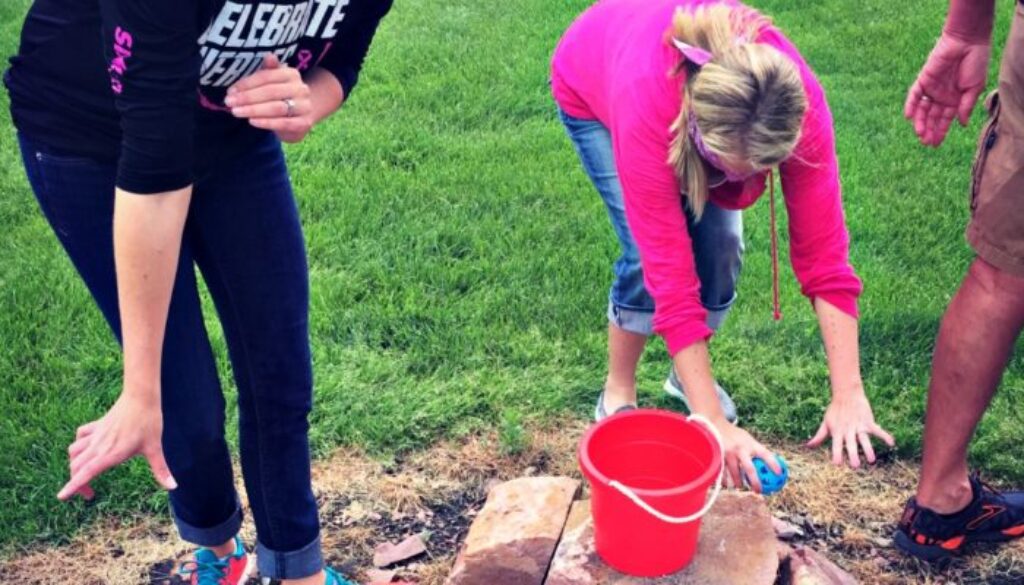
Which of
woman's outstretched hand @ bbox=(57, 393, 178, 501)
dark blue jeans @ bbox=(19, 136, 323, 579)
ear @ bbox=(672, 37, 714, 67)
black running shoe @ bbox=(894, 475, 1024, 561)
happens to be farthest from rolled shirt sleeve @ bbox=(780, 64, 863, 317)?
woman's outstretched hand @ bbox=(57, 393, 178, 501)

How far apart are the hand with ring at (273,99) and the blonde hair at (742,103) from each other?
803 mm

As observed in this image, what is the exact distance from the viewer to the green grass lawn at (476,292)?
303 centimetres

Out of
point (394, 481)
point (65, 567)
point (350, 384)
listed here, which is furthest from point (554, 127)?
point (65, 567)

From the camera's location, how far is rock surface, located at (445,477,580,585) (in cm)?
237

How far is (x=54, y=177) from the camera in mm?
1773

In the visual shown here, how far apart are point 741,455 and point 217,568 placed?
117 centimetres

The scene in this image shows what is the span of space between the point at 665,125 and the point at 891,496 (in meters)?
1.25

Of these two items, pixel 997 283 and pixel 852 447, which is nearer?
pixel 852 447

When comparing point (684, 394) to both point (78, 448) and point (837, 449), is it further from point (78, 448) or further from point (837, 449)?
point (78, 448)

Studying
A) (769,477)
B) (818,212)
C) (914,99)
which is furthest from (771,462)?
(914,99)

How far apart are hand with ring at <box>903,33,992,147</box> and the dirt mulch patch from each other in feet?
3.02

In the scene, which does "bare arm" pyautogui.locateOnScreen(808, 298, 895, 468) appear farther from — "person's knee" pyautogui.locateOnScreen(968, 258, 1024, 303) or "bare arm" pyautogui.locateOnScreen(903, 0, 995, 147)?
"bare arm" pyautogui.locateOnScreen(903, 0, 995, 147)

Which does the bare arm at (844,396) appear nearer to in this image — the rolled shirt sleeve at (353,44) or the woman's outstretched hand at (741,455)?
the woman's outstretched hand at (741,455)

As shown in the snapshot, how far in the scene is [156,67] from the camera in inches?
56.5
